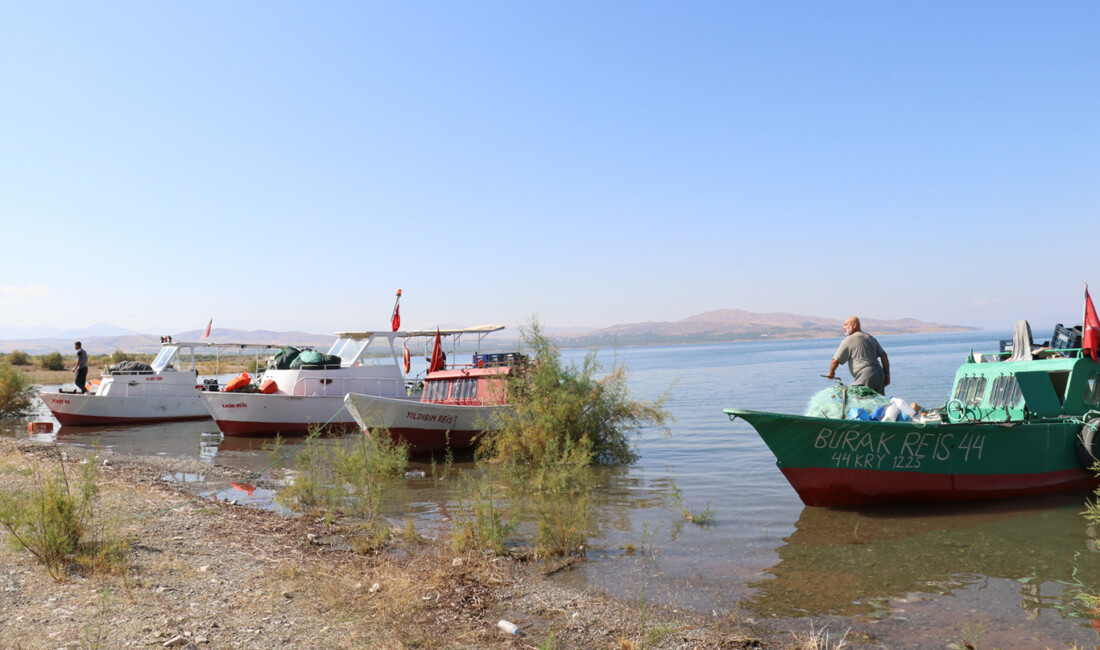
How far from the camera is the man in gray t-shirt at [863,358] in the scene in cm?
1056

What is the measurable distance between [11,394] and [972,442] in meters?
29.7

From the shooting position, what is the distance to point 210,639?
17.1 ft

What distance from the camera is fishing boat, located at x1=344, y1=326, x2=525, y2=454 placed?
14805 mm

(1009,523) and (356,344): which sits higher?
(356,344)

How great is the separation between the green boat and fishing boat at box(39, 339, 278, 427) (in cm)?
1809

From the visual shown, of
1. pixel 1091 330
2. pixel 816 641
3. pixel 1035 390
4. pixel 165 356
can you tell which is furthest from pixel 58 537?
pixel 165 356

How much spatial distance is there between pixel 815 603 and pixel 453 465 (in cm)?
945

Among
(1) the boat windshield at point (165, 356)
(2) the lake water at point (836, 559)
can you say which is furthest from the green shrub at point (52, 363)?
(2) the lake water at point (836, 559)

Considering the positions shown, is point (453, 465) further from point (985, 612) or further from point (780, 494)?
point (985, 612)

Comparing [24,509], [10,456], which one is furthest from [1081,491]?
[10,456]

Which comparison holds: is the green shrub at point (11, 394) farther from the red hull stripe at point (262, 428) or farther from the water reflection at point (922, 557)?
the water reflection at point (922, 557)

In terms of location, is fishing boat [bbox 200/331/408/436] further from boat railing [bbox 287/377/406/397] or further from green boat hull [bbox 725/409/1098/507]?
green boat hull [bbox 725/409/1098/507]

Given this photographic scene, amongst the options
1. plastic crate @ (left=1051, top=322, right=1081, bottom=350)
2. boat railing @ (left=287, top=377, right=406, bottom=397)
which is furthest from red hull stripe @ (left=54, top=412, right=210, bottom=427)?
plastic crate @ (left=1051, top=322, right=1081, bottom=350)

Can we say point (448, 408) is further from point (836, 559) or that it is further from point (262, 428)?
point (836, 559)
